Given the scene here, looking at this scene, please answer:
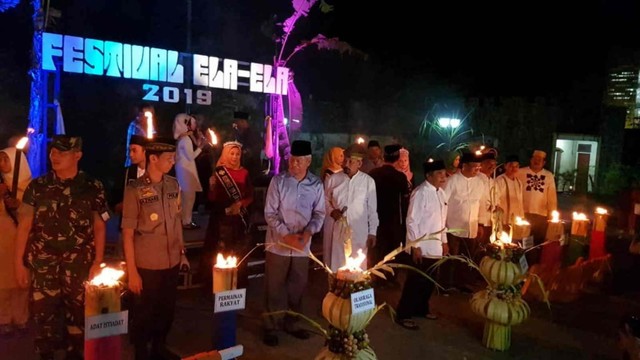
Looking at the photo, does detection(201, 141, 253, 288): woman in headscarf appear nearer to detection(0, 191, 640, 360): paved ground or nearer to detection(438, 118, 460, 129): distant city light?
detection(0, 191, 640, 360): paved ground

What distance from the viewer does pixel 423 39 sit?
73.7 feet

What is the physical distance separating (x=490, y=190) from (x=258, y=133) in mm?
7223

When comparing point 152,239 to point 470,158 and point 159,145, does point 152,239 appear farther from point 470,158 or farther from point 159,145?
point 470,158

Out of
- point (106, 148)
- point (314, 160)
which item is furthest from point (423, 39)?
point (106, 148)

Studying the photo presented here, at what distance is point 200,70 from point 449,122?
11780 millimetres

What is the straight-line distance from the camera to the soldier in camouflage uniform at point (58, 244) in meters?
4.04

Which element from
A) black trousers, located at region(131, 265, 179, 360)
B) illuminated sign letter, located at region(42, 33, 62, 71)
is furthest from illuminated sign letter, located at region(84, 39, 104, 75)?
black trousers, located at region(131, 265, 179, 360)

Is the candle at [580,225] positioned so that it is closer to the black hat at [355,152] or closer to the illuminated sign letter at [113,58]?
the black hat at [355,152]

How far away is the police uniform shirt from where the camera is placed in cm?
414

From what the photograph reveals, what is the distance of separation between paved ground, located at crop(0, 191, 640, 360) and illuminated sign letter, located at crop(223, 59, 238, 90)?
5557 millimetres

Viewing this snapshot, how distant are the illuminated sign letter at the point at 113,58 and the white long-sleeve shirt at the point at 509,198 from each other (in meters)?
6.60

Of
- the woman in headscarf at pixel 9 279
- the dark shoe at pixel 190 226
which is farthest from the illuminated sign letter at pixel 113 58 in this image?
the woman in headscarf at pixel 9 279

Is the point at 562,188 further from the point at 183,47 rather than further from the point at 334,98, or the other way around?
the point at 183,47

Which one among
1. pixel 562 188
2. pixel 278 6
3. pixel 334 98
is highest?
pixel 278 6
